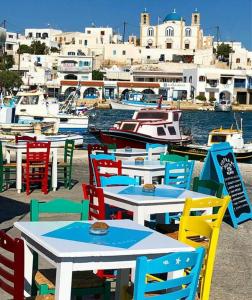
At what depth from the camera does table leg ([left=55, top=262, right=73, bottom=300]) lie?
12.6 feet

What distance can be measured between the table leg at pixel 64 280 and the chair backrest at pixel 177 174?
4614mm

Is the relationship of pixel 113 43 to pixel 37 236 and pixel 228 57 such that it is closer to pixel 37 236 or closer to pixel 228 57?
pixel 228 57

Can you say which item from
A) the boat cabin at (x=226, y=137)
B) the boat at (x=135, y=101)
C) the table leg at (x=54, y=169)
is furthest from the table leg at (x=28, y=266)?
the boat at (x=135, y=101)

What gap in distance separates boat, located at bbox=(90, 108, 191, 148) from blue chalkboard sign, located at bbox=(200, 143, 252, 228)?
14.4 metres

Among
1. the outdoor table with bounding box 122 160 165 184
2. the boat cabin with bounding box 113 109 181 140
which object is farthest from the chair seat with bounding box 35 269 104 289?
the boat cabin with bounding box 113 109 181 140

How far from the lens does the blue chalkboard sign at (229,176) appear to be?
9.19m

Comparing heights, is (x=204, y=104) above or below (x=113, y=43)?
below

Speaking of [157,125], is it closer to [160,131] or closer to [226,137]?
[160,131]

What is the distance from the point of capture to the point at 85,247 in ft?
13.0

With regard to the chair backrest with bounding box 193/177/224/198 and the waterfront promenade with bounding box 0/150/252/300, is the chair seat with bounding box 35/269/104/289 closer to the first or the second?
the waterfront promenade with bounding box 0/150/252/300

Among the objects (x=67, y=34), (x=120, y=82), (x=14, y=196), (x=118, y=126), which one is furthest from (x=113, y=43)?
(x=14, y=196)

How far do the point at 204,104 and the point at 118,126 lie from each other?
3058 inches

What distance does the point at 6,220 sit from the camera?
28.7 ft

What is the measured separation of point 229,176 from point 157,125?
1521 centimetres
